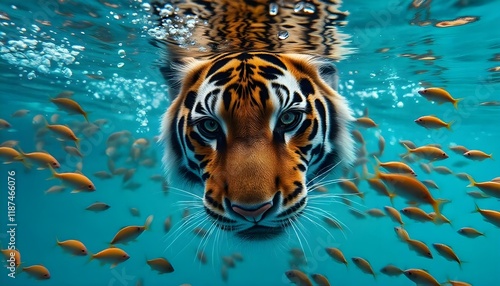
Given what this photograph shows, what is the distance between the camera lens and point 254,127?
4.69 metres

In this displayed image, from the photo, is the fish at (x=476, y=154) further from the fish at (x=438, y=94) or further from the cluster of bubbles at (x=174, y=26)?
the cluster of bubbles at (x=174, y=26)

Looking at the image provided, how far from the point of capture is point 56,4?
8.12 m

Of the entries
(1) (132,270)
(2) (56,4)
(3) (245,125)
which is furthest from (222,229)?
(1) (132,270)

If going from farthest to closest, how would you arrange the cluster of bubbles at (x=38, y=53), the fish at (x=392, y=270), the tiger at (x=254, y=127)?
the cluster of bubbles at (x=38, y=53) < the fish at (x=392, y=270) < the tiger at (x=254, y=127)

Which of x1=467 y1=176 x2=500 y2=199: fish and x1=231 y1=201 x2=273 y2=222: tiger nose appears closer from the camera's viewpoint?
x1=231 y1=201 x2=273 y2=222: tiger nose

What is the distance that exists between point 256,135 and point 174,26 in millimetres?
A: 4741

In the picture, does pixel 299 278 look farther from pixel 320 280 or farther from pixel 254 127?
pixel 254 127

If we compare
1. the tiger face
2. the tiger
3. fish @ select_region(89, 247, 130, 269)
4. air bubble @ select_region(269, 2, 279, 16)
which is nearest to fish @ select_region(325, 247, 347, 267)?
the tiger

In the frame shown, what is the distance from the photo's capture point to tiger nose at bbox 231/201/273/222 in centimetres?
373

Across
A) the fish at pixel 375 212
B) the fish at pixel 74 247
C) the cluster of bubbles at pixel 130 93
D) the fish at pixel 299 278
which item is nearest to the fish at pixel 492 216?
the fish at pixel 299 278

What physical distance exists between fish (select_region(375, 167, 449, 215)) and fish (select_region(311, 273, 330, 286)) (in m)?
2.64

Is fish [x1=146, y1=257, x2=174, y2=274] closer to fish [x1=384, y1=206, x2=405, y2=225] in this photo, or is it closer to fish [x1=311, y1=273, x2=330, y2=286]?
fish [x1=311, y1=273, x2=330, y2=286]

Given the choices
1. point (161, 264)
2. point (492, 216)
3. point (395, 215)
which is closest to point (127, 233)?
point (161, 264)

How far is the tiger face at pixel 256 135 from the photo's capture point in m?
3.95
